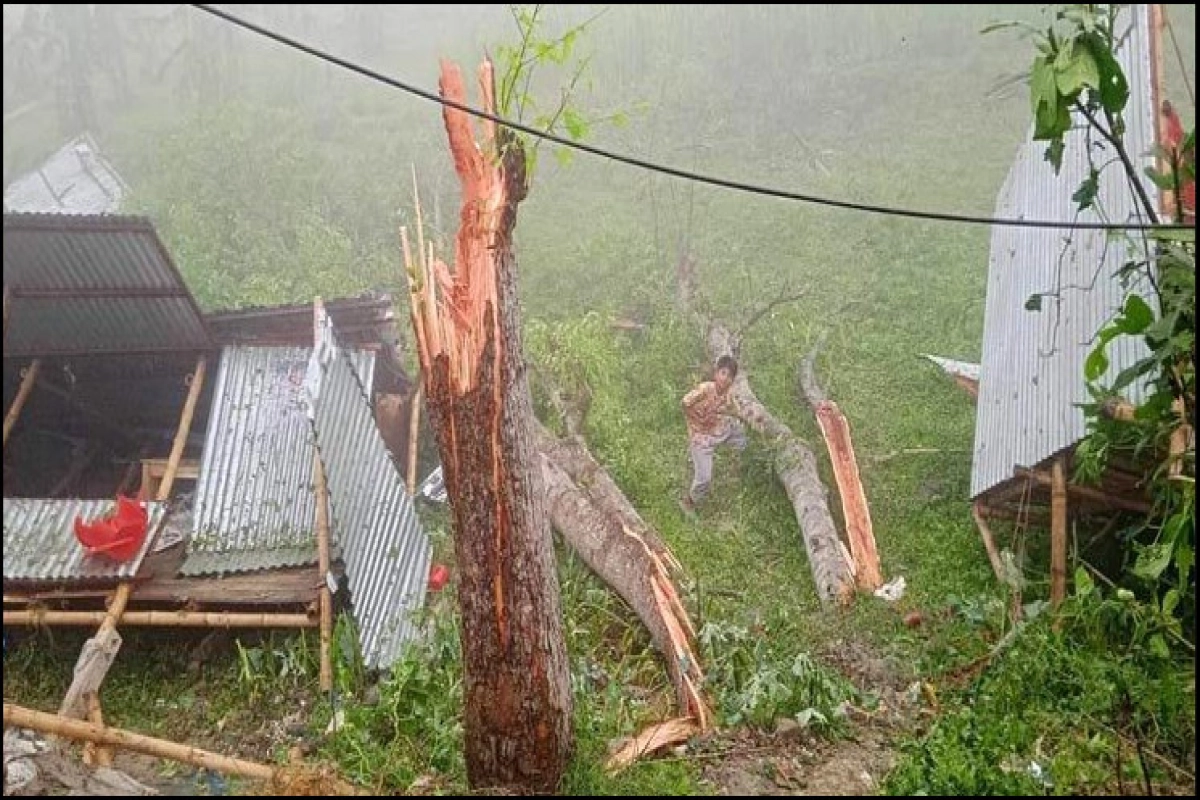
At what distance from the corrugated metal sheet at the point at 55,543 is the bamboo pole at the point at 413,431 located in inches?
75.0

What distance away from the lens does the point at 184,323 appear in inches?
Result: 252

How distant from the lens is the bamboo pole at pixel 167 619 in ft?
16.6

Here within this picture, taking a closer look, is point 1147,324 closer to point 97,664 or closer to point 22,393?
point 97,664

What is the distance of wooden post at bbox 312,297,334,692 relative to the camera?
16.7 ft

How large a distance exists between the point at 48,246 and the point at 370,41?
16584 millimetres

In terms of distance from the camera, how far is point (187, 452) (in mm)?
7227

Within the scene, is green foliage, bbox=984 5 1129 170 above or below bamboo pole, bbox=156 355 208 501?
above

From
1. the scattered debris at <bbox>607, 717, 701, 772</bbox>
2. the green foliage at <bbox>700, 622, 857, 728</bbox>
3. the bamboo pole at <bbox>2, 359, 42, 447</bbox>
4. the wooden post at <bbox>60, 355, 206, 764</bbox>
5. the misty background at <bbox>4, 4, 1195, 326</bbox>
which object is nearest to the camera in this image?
the scattered debris at <bbox>607, 717, 701, 772</bbox>

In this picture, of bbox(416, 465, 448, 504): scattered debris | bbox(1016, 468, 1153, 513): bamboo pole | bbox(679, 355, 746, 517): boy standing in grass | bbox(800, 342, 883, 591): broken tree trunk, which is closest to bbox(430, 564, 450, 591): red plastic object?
bbox(416, 465, 448, 504): scattered debris

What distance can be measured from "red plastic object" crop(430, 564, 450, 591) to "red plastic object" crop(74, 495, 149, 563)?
1891mm

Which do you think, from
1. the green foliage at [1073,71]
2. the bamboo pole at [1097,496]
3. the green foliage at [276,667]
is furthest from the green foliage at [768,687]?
the green foliage at [1073,71]

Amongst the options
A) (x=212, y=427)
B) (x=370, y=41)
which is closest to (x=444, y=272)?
(x=212, y=427)

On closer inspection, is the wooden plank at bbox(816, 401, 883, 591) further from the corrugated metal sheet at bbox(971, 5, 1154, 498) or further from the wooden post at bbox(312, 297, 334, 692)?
the wooden post at bbox(312, 297, 334, 692)

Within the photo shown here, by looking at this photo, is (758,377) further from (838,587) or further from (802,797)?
(802,797)
